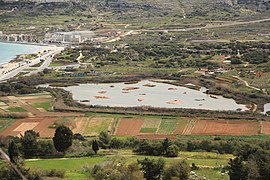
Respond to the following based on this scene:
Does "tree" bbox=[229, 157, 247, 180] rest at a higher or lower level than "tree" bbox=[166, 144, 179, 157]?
higher

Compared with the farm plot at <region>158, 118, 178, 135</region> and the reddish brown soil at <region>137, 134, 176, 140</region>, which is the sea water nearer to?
the farm plot at <region>158, 118, 178, 135</region>

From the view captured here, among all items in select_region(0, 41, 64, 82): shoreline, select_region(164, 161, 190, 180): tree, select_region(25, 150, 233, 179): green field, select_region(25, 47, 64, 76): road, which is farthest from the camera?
select_region(25, 47, 64, 76): road

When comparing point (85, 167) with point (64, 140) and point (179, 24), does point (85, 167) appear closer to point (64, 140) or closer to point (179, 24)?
point (64, 140)

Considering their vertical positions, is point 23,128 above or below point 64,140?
below

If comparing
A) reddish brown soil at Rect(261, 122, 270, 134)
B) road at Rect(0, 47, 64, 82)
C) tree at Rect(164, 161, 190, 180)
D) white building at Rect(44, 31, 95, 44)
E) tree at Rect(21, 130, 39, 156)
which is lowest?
white building at Rect(44, 31, 95, 44)

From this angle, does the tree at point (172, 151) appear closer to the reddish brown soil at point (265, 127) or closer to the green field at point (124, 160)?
the green field at point (124, 160)

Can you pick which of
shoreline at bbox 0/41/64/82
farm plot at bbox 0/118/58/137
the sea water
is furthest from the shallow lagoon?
the sea water

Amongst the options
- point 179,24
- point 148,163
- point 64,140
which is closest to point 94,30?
point 179,24

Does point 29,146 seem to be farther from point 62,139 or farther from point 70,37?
point 70,37
